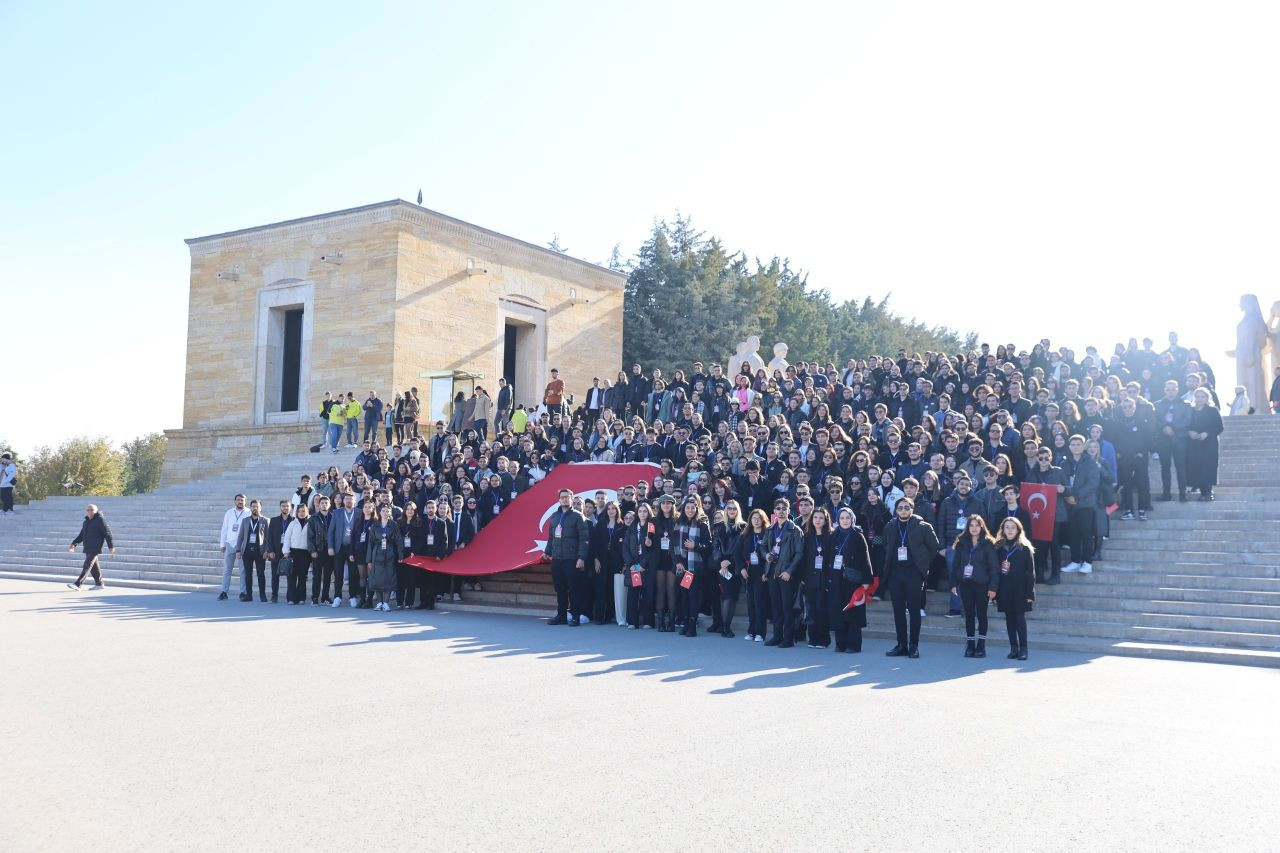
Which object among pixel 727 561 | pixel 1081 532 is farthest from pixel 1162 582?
pixel 727 561

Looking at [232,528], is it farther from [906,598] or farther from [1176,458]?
[1176,458]

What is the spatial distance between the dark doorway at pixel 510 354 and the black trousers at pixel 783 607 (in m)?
22.5

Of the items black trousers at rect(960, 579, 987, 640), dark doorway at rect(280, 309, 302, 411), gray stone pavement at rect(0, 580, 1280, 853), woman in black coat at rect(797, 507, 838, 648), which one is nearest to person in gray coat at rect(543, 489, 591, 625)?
gray stone pavement at rect(0, 580, 1280, 853)

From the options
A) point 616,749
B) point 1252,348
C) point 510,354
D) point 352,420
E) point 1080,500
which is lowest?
point 616,749

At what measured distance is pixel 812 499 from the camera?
13.1m

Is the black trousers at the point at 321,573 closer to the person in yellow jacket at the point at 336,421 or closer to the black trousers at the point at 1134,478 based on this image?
the person in yellow jacket at the point at 336,421

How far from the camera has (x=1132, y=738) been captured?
7.24 metres

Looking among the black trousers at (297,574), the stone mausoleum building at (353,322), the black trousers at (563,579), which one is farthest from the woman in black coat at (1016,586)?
the stone mausoleum building at (353,322)

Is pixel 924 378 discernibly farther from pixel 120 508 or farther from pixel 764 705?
pixel 120 508

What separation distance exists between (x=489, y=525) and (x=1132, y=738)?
11.4 metres

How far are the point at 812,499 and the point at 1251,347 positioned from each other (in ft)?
55.2

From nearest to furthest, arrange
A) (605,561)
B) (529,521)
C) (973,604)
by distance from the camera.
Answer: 1. (973,604)
2. (605,561)
3. (529,521)

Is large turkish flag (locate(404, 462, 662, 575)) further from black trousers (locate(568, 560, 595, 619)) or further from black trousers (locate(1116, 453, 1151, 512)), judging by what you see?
black trousers (locate(1116, 453, 1151, 512))

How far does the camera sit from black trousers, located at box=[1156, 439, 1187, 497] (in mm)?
15719
